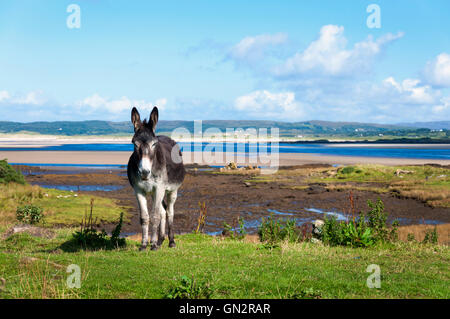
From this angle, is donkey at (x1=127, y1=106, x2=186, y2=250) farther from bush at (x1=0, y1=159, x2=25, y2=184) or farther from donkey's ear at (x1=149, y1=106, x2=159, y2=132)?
bush at (x1=0, y1=159, x2=25, y2=184)

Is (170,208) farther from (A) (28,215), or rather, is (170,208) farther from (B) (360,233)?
(A) (28,215)

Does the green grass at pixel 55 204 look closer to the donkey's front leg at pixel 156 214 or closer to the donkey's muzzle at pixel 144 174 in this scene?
the donkey's front leg at pixel 156 214

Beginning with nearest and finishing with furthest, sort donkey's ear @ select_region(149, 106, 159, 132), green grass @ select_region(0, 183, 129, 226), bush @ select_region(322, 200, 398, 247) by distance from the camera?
donkey's ear @ select_region(149, 106, 159, 132), bush @ select_region(322, 200, 398, 247), green grass @ select_region(0, 183, 129, 226)

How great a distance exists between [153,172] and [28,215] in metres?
15.7

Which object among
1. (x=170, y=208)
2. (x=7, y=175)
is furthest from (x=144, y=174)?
(x=7, y=175)

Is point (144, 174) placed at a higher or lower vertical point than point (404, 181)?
higher

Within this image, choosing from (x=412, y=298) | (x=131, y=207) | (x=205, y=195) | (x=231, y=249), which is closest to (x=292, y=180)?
(x=205, y=195)

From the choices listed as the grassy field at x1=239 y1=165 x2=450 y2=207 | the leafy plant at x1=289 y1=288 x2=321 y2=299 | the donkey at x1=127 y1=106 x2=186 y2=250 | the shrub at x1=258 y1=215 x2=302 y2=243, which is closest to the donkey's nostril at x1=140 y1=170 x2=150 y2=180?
the donkey at x1=127 y1=106 x2=186 y2=250

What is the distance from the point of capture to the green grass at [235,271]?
7.78m

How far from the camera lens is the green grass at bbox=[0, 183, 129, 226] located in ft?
91.1

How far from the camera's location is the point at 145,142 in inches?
436

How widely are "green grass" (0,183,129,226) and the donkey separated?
14.8m
